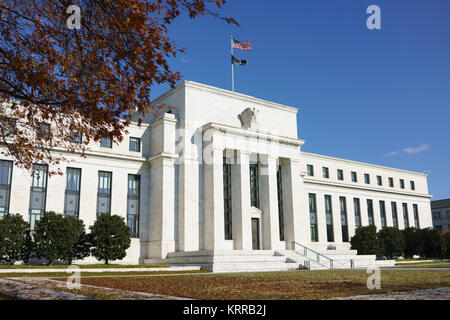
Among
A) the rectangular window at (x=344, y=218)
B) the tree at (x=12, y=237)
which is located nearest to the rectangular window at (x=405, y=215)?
the rectangular window at (x=344, y=218)

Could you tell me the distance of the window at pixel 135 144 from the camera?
43406 mm

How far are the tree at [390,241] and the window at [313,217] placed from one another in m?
8.64

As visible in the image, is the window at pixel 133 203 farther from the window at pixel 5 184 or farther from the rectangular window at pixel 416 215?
the rectangular window at pixel 416 215

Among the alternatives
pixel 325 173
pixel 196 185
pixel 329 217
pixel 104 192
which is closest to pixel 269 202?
pixel 196 185

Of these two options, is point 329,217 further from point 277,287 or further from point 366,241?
point 277,287

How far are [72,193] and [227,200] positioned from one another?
15527 millimetres

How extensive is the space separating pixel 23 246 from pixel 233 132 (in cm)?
2178

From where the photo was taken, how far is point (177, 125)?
43312mm

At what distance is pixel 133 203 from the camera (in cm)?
4178

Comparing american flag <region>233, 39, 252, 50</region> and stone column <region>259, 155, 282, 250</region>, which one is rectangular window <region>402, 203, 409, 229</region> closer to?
stone column <region>259, 155, 282, 250</region>

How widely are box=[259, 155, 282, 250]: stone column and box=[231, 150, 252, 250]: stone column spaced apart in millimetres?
2760

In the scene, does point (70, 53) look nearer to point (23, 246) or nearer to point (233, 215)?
point (23, 246)
